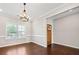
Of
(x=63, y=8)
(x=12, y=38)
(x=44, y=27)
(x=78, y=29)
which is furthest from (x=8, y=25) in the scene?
(x=78, y=29)

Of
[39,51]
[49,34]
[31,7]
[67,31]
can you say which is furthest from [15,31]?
[67,31]

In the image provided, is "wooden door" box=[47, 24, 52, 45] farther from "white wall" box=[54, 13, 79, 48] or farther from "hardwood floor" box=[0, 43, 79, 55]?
"hardwood floor" box=[0, 43, 79, 55]

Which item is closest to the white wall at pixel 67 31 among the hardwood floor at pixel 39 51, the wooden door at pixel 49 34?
the wooden door at pixel 49 34

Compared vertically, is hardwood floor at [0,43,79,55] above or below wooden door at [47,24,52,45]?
below

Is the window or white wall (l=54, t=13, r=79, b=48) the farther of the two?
the window

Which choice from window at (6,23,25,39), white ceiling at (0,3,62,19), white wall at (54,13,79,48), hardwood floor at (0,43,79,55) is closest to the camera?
white ceiling at (0,3,62,19)

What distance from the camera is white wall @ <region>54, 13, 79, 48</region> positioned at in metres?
3.95

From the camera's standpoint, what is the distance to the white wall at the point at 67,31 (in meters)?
3.95

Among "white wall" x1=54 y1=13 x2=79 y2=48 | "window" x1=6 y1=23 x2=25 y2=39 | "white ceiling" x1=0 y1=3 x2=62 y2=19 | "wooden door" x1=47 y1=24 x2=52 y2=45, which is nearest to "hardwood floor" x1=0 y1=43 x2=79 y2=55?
"white wall" x1=54 y1=13 x2=79 y2=48

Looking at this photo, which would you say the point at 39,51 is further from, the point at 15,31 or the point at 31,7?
the point at 15,31

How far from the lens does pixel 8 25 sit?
4.93 m

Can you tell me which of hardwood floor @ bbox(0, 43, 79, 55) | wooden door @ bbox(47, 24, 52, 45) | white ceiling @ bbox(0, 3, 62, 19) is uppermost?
white ceiling @ bbox(0, 3, 62, 19)
